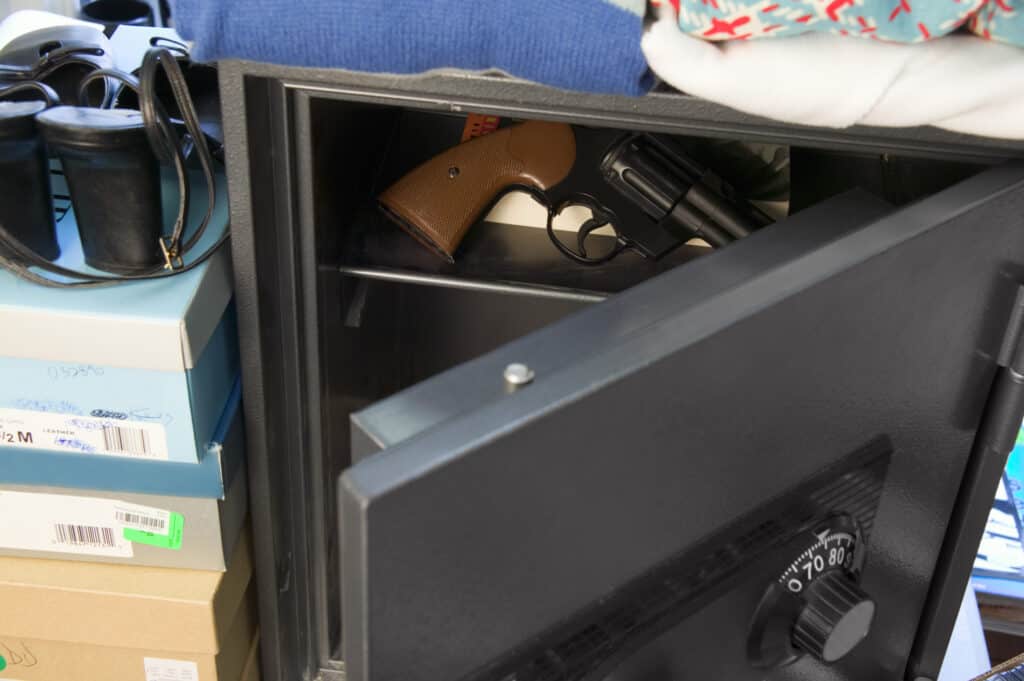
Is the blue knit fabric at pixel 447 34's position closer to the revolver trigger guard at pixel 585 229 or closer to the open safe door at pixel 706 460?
the open safe door at pixel 706 460

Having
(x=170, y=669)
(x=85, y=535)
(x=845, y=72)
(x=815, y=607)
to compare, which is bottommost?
(x=170, y=669)

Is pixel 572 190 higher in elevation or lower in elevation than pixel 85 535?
higher

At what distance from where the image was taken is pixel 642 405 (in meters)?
0.46

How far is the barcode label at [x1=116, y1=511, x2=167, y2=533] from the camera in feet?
2.60

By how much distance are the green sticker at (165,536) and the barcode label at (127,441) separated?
7 cm

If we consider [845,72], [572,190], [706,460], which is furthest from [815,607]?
[572,190]

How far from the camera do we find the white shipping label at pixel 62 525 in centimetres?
79

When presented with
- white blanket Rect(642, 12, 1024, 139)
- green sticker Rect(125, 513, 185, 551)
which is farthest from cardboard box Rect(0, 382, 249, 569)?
white blanket Rect(642, 12, 1024, 139)

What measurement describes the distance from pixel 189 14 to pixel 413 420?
0.89 ft

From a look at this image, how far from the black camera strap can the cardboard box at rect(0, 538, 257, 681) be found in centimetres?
24

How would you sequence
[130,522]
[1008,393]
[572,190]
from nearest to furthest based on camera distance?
[1008,393]
[130,522]
[572,190]

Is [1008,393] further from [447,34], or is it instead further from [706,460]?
[447,34]

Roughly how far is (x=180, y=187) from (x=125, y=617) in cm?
33

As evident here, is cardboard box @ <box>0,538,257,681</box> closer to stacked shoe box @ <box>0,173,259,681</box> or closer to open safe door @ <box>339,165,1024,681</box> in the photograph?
stacked shoe box @ <box>0,173,259,681</box>
